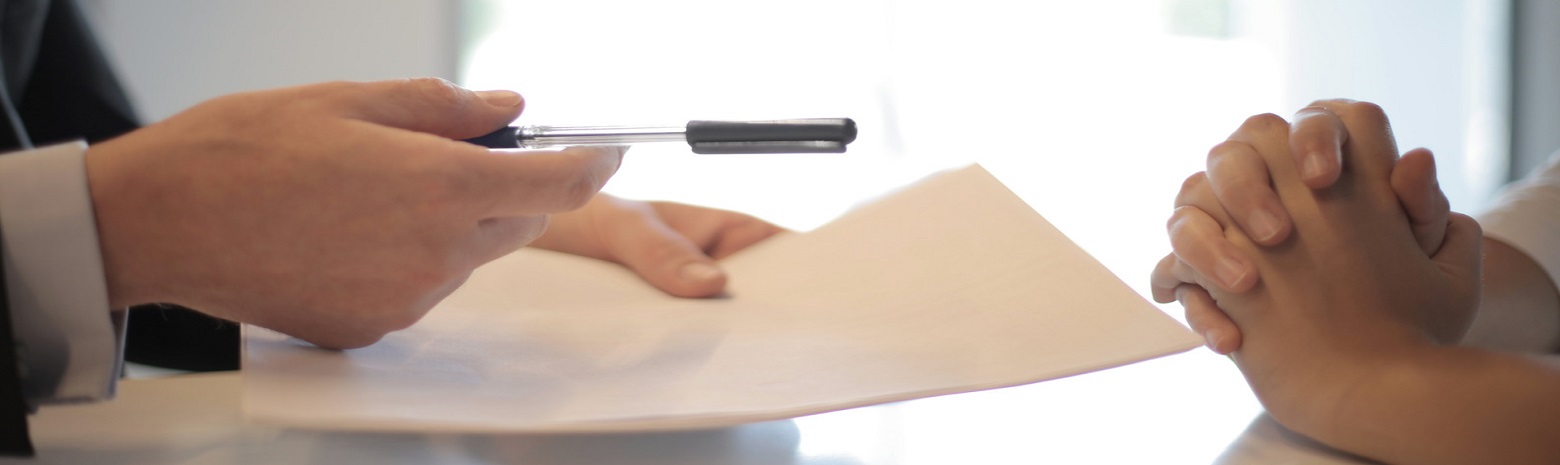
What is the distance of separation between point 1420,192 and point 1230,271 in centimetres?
9

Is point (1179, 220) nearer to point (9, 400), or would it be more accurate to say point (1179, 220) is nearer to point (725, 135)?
point (725, 135)

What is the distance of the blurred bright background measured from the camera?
2443 mm

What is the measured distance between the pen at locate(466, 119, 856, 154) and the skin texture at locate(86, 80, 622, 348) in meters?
0.01

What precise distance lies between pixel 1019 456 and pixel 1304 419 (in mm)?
117

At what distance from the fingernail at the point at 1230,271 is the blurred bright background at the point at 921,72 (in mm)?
1811

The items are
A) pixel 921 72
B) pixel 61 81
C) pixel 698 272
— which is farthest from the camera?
pixel 921 72

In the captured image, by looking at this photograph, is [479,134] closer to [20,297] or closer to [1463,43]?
[20,297]

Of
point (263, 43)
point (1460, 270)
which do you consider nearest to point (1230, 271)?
point (1460, 270)

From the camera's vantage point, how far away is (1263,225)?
0.41 meters

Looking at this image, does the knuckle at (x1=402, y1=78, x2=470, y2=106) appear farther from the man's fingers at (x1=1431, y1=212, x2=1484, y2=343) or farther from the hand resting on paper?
the man's fingers at (x1=1431, y1=212, x2=1484, y2=343)

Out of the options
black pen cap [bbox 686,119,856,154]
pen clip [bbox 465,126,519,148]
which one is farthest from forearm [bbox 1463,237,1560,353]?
pen clip [bbox 465,126,519,148]

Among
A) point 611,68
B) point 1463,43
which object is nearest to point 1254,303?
point 611,68

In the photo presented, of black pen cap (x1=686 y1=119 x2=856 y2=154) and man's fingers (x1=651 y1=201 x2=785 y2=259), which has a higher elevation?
black pen cap (x1=686 y1=119 x2=856 y2=154)

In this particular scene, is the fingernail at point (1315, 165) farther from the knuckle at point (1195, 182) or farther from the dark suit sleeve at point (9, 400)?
the dark suit sleeve at point (9, 400)
